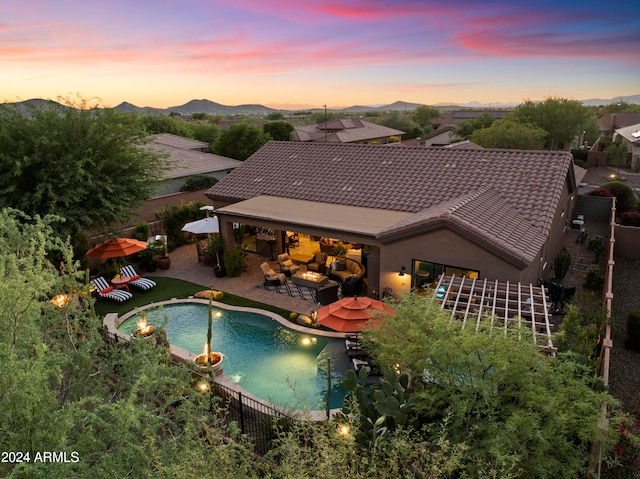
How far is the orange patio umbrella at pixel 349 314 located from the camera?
16156 millimetres

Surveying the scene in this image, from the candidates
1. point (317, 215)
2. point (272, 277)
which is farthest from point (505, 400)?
point (272, 277)

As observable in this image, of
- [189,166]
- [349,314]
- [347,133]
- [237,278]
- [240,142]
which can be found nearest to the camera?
[349,314]

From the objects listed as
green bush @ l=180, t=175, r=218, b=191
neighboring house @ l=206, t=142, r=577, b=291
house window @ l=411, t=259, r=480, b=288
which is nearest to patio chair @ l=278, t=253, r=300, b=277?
neighboring house @ l=206, t=142, r=577, b=291

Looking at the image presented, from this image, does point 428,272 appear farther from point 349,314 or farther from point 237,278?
point 237,278

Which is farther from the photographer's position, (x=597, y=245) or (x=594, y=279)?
(x=597, y=245)

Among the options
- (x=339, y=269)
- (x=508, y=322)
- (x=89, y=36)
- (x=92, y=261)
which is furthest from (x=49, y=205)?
(x=508, y=322)

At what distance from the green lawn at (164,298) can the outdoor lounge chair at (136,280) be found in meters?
0.31

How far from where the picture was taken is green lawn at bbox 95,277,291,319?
74.2 feet

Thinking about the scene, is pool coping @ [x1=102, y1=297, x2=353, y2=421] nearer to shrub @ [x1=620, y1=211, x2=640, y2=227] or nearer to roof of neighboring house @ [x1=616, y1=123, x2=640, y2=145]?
shrub @ [x1=620, y1=211, x2=640, y2=227]

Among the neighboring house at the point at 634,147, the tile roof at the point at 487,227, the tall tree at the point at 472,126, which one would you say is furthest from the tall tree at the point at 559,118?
the tile roof at the point at 487,227

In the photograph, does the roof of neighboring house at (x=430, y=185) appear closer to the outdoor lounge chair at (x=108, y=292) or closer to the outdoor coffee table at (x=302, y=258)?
the outdoor coffee table at (x=302, y=258)

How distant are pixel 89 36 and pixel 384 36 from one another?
32047 mm

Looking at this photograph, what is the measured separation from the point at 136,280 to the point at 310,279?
11024mm

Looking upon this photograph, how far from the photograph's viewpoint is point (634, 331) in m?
17.5
